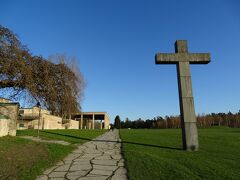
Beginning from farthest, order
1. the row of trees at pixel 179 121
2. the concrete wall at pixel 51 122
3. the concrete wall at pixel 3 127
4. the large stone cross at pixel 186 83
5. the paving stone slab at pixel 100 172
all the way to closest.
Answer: the row of trees at pixel 179 121
the concrete wall at pixel 51 122
the concrete wall at pixel 3 127
the large stone cross at pixel 186 83
the paving stone slab at pixel 100 172

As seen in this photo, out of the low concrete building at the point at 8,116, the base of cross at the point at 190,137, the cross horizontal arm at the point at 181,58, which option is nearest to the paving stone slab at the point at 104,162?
the base of cross at the point at 190,137

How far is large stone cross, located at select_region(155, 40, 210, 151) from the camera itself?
9.23 meters

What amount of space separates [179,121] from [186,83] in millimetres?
69421

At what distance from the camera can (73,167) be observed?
593cm

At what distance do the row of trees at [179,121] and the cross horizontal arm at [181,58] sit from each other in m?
61.0

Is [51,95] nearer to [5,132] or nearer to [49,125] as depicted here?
[5,132]

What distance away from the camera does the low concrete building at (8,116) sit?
13.0 m

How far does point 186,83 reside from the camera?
31.8 feet

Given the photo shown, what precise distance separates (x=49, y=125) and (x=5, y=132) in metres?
26.6

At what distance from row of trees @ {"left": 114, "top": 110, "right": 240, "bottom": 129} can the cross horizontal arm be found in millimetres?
60987

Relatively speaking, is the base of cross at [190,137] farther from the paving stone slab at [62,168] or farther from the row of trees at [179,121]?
the row of trees at [179,121]

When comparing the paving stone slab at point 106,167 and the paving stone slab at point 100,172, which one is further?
the paving stone slab at point 106,167

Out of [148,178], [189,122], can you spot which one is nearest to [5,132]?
A: [189,122]

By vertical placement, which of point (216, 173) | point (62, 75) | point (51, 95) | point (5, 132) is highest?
point (62, 75)
